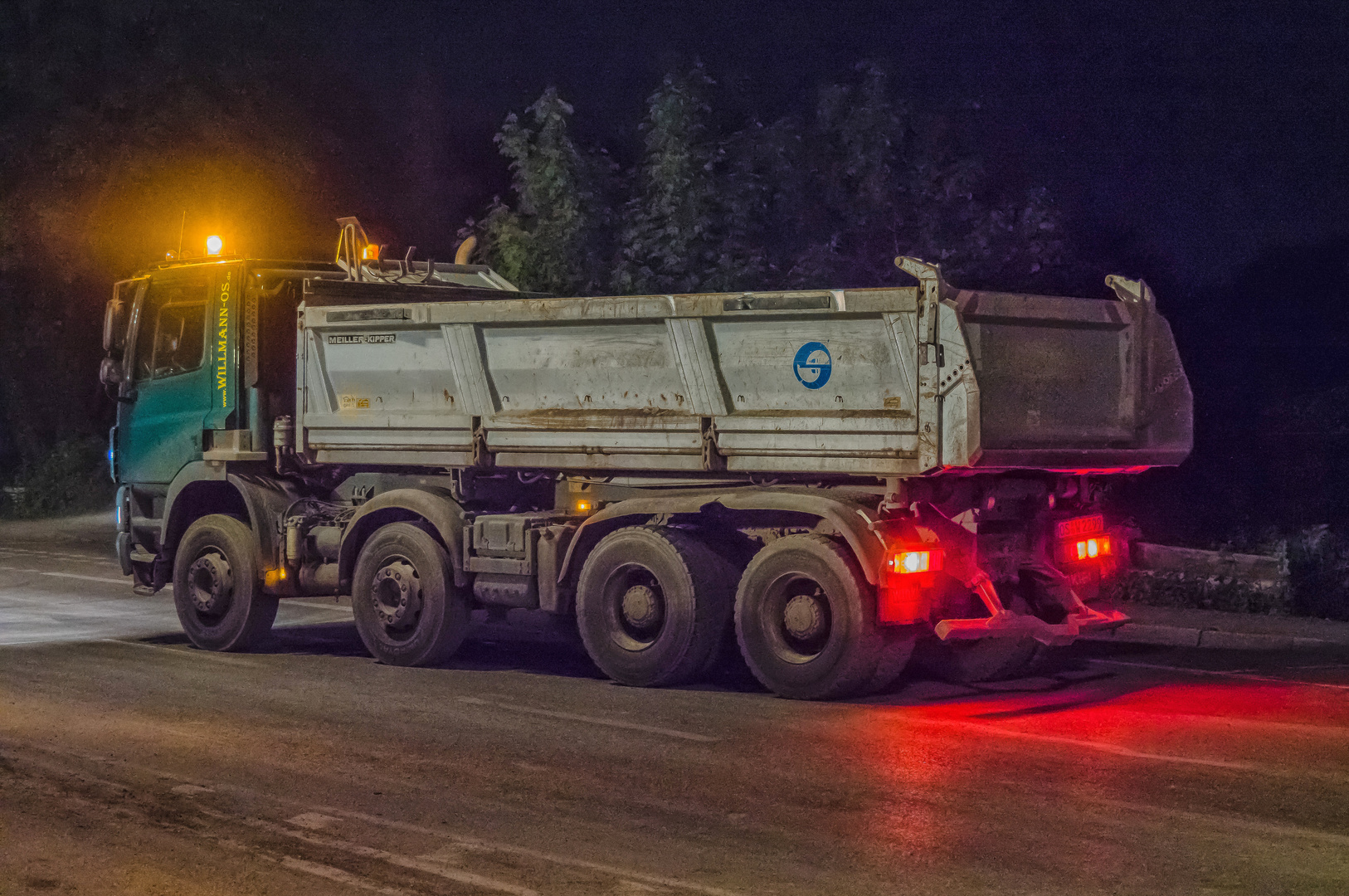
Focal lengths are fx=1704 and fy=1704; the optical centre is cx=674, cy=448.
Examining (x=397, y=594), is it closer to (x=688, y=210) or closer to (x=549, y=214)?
(x=688, y=210)

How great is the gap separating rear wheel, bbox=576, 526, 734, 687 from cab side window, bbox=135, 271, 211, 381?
4.38 m

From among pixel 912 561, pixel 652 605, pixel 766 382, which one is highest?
pixel 766 382

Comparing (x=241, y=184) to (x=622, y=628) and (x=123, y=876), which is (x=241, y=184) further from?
(x=123, y=876)

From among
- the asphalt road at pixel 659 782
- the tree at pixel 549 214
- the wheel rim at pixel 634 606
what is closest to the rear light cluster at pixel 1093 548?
the asphalt road at pixel 659 782

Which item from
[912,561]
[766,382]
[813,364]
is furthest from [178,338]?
[912,561]

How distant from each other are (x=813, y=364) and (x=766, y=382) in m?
0.39

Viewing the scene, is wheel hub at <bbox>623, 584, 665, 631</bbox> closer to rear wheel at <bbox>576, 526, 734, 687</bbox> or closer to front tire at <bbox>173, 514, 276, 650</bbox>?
rear wheel at <bbox>576, 526, 734, 687</bbox>

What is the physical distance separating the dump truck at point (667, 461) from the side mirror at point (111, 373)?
0.10 ft

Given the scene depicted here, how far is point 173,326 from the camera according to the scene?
1391cm

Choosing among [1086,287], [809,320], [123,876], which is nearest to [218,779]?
[123,876]

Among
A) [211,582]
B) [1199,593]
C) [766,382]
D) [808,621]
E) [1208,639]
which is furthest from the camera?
[1199,593]

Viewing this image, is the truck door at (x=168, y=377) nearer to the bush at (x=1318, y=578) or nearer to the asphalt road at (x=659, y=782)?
the asphalt road at (x=659, y=782)

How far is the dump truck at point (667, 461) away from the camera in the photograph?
398 inches

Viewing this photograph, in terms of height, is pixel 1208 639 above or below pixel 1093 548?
below
